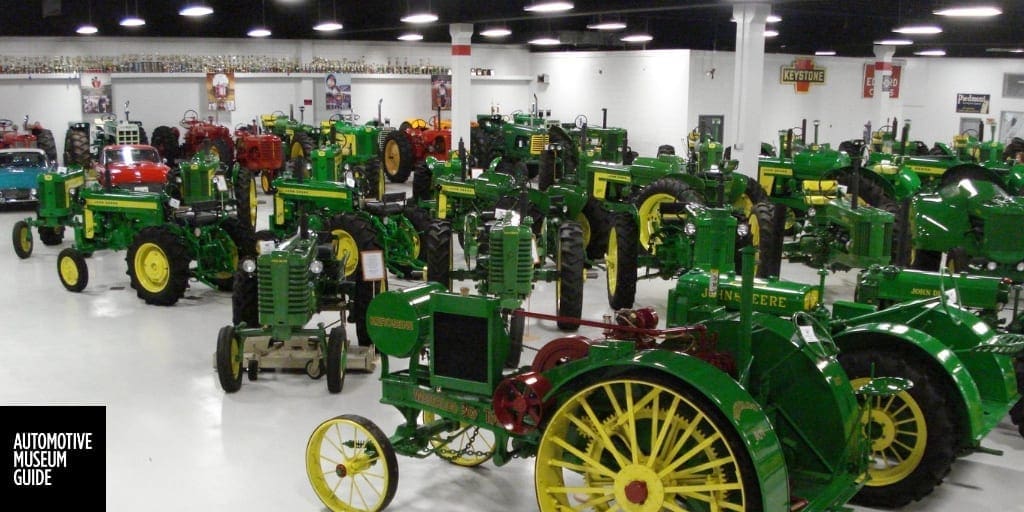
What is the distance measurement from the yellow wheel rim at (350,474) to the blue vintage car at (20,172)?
39.6ft

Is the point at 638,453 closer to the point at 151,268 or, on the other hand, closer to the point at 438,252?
the point at 438,252

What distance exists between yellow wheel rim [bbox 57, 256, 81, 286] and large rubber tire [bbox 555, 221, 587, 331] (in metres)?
4.99

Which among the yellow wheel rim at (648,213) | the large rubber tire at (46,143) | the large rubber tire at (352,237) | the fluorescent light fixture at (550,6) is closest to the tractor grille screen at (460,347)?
the large rubber tire at (352,237)

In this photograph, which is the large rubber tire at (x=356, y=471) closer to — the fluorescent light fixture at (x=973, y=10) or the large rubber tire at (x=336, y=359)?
the large rubber tire at (x=336, y=359)

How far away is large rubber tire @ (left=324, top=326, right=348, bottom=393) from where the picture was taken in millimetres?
6750

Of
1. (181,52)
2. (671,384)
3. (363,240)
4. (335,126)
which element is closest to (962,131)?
(335,126)

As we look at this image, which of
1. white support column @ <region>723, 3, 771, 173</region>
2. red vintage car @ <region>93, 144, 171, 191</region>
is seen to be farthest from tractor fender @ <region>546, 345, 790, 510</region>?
red vintage car @ <region>93, 144, 171, 191</region>

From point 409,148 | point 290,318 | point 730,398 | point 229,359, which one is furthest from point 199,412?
point 409,148

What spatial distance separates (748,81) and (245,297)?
7980mm

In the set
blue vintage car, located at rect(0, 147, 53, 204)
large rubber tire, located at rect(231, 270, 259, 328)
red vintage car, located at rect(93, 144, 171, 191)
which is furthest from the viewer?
blue vintage car, located at rect(0, 147, 53, 204)

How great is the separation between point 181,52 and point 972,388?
65.6 ft

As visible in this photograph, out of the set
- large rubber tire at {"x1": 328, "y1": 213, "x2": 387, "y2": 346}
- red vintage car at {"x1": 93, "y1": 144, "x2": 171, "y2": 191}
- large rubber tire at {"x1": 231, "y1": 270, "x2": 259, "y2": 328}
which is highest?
red vintage car at {"x1": 93, "y1": 144, "x2": 171, "y2": 191}

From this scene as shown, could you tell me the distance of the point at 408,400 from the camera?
482 centimetres

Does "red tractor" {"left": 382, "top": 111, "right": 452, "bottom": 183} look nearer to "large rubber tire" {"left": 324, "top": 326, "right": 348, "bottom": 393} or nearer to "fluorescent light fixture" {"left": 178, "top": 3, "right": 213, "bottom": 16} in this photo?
"fluorescent light fixture" {"left": 178, "top": 3, "right": 213, "bottom": 16}
